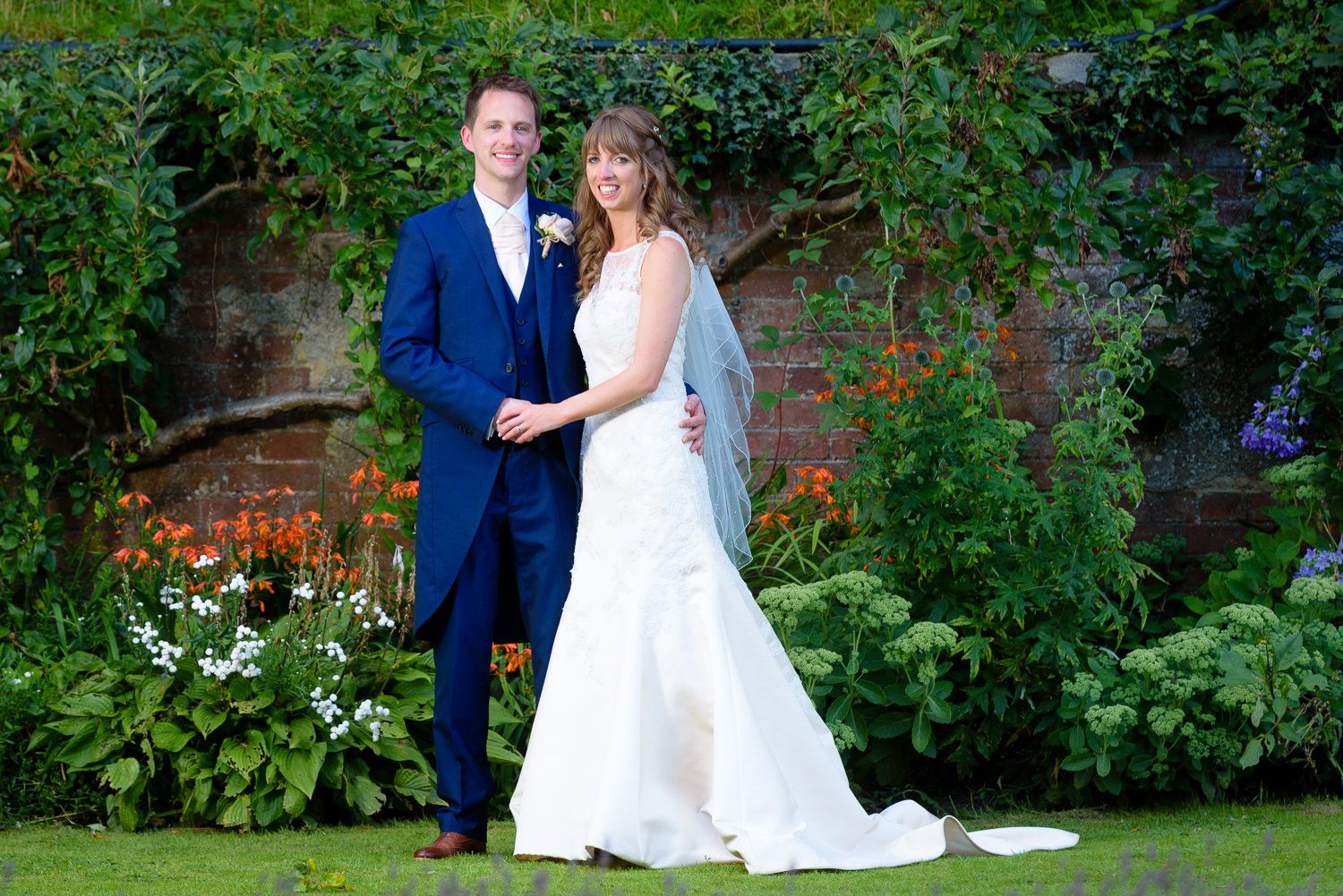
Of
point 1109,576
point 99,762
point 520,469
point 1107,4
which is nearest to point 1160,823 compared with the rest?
point 1109,576

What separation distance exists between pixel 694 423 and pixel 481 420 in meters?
0.55

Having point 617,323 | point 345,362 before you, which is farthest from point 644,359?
point 345,362

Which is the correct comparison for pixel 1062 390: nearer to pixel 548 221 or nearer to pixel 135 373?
pixel 548 221

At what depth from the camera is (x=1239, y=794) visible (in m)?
3.73

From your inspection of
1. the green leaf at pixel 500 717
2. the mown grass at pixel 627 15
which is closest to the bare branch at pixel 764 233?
the mown grass at pixel 627 15

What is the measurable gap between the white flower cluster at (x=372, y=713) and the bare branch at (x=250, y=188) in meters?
2.20

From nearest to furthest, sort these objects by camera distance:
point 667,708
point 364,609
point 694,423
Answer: point 667,708
point 694,423
point 364,609

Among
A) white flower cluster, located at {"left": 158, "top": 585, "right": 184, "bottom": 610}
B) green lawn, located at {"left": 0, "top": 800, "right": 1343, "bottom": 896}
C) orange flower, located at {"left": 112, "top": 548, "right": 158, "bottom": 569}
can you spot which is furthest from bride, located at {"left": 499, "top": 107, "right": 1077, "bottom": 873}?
orange flower, located at {"left": 112, "top": 548, "right": 158, "bottom": 569}

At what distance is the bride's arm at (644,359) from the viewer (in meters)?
2.98

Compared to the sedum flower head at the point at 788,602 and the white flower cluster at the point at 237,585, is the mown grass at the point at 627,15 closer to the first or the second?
the white flower cluster at the point at 237,585

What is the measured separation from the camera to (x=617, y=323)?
3086 millimetres

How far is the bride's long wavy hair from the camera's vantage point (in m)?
3.08

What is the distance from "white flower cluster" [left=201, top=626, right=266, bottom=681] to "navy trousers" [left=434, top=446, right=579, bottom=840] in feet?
2.39

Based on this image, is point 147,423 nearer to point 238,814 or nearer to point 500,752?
point 238,814
